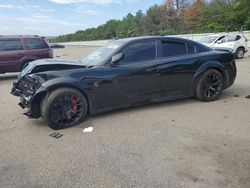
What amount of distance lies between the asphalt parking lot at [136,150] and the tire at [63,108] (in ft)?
0.54

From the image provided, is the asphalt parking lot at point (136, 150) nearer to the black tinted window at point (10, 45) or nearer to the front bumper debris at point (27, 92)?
the front bumper debris at point (27, 92)

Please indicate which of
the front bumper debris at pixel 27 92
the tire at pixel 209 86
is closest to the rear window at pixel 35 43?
the front bumper debris at pixel 27 92

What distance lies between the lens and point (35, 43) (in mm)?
12977

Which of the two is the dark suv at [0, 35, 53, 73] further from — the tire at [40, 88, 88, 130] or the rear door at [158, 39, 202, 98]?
the tire at [40, 88, 88, 130]

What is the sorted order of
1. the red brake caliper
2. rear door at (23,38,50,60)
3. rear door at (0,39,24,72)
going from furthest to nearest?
rear door at (23,38,50,60), rear door at (0,39,24,72), the red brake caliper

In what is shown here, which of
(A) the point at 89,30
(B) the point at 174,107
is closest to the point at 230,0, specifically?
(B) the point at 174,107

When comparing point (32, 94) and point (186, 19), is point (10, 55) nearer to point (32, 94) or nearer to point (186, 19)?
point (32, 94)

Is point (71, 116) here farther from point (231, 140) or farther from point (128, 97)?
point (231, 140)

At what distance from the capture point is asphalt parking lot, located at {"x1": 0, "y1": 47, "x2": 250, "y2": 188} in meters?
3.64

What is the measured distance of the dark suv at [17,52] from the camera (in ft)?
40.8

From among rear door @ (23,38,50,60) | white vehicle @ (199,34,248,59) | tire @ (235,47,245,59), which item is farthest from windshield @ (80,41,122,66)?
tire @ (235,47,245,59)

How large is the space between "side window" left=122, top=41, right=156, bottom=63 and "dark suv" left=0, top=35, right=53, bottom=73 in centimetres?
740

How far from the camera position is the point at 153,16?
72.2m

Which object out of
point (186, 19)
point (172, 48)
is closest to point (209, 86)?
point (172, 48)
